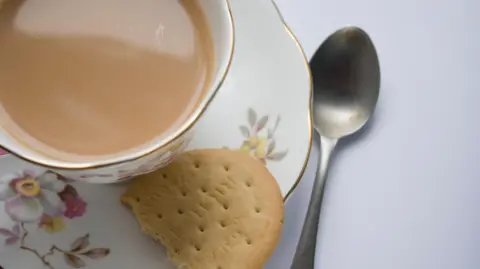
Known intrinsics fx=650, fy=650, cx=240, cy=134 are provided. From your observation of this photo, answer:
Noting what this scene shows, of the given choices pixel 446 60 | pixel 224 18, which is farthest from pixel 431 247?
pixel 224 18

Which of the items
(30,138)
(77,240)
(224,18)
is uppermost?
(224,18)

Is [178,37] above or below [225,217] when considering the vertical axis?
above

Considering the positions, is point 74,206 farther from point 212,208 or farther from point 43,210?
point 212,208

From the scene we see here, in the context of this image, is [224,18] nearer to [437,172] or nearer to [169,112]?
[169,112]

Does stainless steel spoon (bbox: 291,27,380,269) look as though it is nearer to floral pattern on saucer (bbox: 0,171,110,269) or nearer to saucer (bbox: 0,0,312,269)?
saucer (bbox: 0,0,312,269)

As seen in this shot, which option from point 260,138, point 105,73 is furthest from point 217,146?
point 105,73
